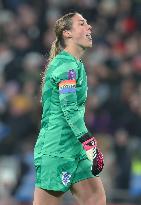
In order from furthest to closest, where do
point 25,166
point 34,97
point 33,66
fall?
point 33,66
point 34,97
point 25,166

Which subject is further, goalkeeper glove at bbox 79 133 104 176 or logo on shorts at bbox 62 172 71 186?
logo on shorts at bbox 62 172 71 186

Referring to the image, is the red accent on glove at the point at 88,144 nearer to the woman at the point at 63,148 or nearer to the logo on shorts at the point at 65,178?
the woman at the point at 63,148

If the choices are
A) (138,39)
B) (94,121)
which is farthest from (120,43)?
(94,121)

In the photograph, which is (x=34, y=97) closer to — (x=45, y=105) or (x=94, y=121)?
(x=94, y=121)

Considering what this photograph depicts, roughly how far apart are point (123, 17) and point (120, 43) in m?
0.71

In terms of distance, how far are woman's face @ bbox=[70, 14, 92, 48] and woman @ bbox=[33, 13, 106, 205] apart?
0.06 feet

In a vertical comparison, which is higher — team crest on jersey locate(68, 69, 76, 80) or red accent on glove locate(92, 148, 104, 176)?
team crest on jersey locate(68, 69, 76, 80)

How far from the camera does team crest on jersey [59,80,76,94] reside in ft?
19.8

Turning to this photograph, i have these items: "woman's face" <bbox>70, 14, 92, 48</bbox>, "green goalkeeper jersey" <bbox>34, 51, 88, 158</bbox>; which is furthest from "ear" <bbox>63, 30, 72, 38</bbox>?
"green goalkeeper jersey" <bbox>34, 51, 88, 158</bbox>

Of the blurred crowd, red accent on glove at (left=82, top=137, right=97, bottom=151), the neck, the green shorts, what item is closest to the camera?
red accent on glove at (left=82, top=137, right=97, bottom=151)

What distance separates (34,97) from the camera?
473 inches

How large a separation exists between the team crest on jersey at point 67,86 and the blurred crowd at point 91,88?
14.6ft

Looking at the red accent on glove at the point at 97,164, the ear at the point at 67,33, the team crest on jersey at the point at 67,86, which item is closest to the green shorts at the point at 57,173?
the red accent on glove at the point at 97,164

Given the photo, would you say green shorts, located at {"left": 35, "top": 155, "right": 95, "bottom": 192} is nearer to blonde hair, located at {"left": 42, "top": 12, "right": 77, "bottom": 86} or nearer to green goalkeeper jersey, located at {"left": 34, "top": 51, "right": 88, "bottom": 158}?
green goalkeeper jersey, located at {"left": 34, "top": 51, "right": 88, "bottom": 158}
